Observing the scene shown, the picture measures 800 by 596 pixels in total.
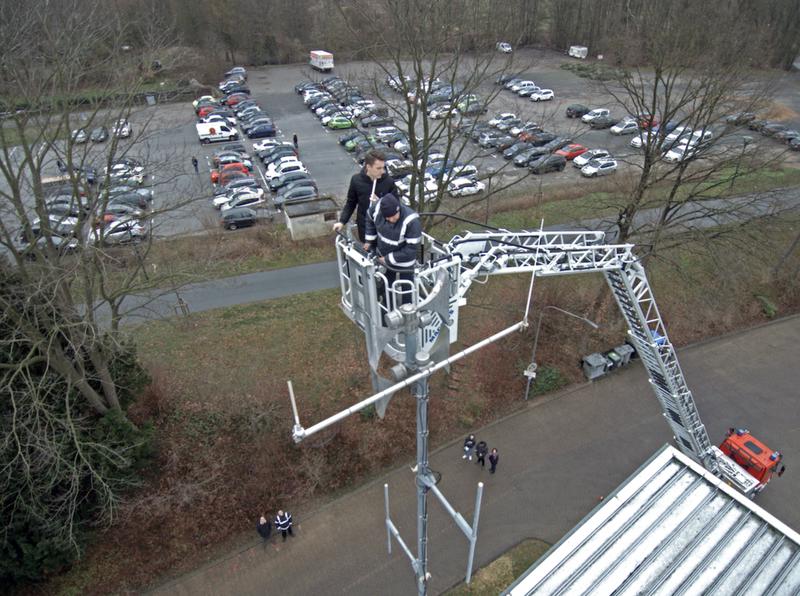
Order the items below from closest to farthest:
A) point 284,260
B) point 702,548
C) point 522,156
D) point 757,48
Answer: point 702,548 < point 757,48 < point 284,260 < point 522,156

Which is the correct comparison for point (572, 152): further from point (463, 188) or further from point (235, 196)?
point (235, 196)

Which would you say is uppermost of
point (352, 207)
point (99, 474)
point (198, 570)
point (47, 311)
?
point (352, 207)

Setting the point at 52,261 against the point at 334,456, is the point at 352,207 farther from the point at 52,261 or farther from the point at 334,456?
the point at 334,456

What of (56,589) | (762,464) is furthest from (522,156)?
(56,589)

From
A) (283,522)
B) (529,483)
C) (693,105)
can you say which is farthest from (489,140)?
(283,522)

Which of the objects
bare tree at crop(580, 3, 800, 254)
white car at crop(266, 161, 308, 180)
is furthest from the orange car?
bare tree at crop(580, 3, 800, 254)

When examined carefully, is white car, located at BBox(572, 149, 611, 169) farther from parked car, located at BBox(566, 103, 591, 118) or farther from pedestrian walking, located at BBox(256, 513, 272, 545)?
pedestrian walking, located at BBox(256, 513, 272, 545)

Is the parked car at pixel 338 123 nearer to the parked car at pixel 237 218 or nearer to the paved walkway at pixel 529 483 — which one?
the parked car at pixel 237 218
